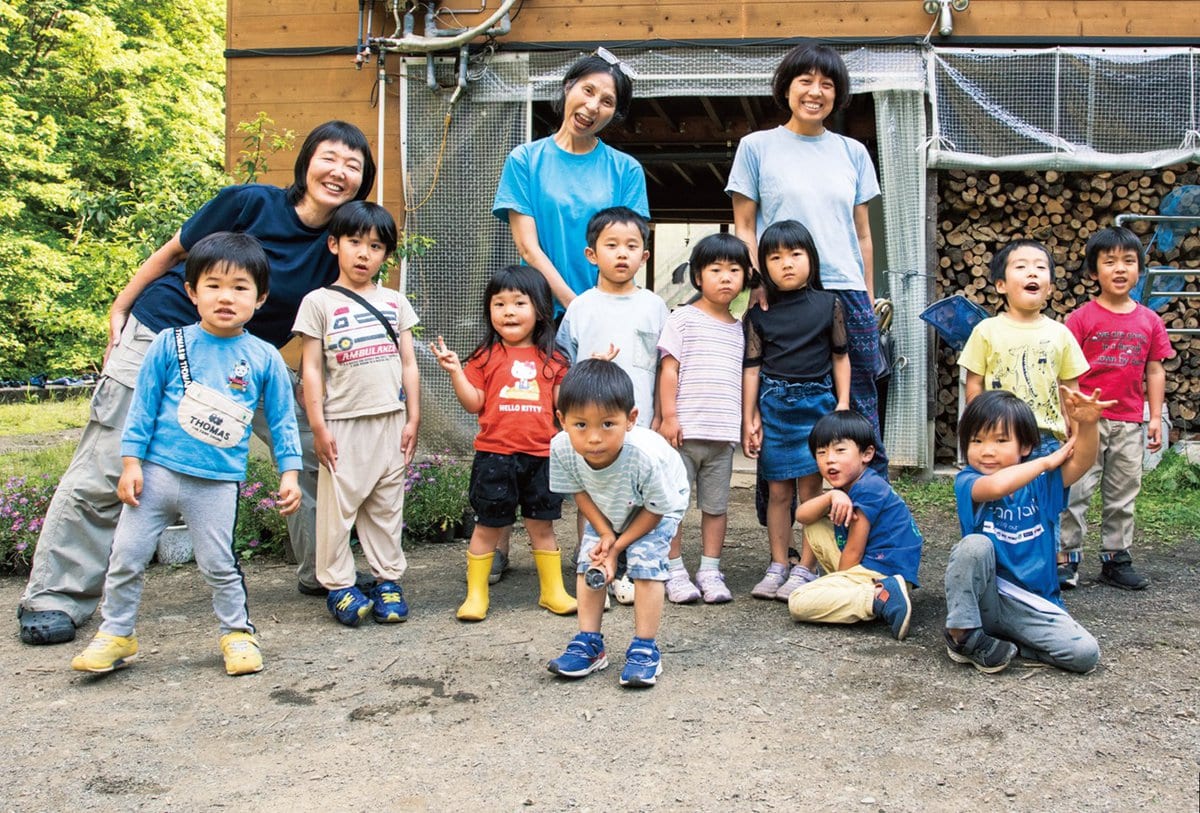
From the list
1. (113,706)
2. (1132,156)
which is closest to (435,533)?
(113,706)

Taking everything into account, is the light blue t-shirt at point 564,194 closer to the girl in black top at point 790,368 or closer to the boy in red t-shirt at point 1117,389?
the girl in black top at point 790,368

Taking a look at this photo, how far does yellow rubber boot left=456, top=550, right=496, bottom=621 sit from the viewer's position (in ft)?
12.0

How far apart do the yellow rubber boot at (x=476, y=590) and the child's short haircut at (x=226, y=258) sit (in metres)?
1.21

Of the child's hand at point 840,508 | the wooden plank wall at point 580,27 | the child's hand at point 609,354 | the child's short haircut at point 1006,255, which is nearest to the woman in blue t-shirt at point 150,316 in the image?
the child's hand at point 609,354

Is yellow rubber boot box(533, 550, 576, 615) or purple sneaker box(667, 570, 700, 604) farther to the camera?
purple sneaker box(667, 570, 700, 604)

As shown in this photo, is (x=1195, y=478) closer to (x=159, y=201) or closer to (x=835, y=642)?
(x=835, y=642)

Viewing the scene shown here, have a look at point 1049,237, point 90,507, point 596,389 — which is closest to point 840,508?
point 596,389

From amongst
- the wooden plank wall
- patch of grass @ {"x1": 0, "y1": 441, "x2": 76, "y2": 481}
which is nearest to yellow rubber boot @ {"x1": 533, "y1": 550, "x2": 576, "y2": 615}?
patch of grass @ {"x1": 0, "y1": 441, "x2": 76, "y2": 481}

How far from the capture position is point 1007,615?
3117 mm

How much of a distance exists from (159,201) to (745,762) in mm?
4104

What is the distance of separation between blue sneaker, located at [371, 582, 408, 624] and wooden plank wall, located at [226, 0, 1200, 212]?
3973 millimetres

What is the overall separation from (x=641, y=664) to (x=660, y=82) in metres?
4.69

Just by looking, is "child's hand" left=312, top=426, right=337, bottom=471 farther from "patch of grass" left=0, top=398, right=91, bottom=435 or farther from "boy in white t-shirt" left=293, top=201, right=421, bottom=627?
"patch of grass" left=0, top=398, right=91, bottom=435

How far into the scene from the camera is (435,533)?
5172 mm
